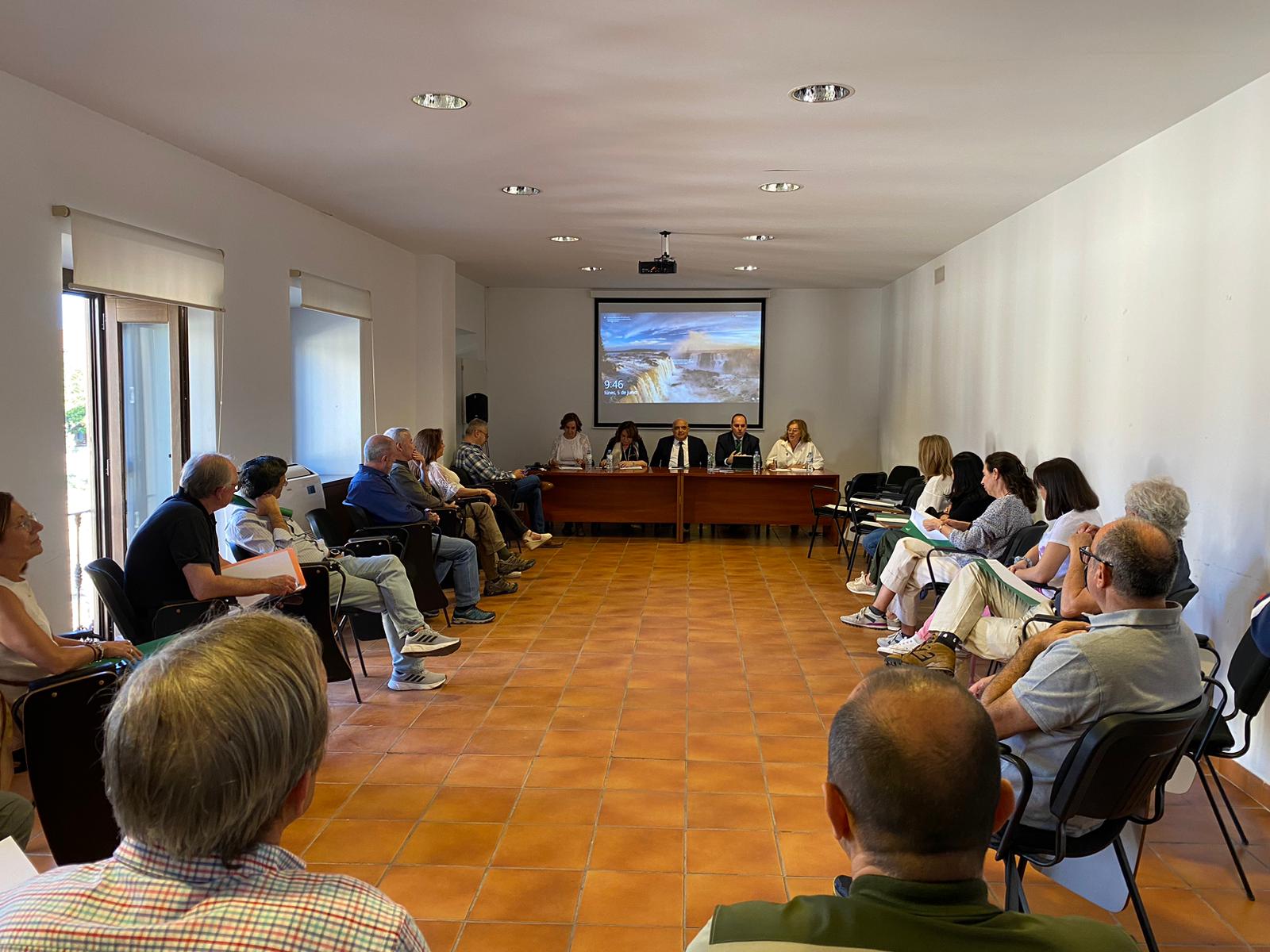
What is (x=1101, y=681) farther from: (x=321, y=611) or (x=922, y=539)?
(x=922, y=539)

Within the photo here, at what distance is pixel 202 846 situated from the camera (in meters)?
1.08

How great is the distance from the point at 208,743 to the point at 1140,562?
2.20 meters

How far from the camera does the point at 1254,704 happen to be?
3.01m

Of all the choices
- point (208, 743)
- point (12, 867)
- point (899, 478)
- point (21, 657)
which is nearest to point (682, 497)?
point (899, 478)

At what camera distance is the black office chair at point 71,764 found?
2588mm

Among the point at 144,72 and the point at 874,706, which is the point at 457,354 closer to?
the point at 144,72

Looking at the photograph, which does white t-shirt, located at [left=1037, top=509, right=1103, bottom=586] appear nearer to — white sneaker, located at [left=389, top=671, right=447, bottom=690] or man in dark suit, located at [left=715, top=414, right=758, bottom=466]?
white sneaker, located at [left=389, top=671, right=447, bottom=690]

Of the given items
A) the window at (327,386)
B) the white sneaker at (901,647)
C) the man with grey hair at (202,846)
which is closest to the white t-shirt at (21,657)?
the man with grey hair at (202,846)

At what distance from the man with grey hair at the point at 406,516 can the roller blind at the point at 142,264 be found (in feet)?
4.34

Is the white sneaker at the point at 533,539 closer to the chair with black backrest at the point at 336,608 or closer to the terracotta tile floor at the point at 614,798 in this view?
the terracotta tile floor at the point at 614,798

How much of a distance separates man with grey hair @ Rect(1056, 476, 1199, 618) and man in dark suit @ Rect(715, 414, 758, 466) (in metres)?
6.60

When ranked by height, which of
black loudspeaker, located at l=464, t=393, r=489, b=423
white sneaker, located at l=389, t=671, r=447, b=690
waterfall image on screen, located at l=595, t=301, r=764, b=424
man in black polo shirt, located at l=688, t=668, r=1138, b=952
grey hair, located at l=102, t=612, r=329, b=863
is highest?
waterfall image on screen, located at l=595, t=301, r=764, b=424

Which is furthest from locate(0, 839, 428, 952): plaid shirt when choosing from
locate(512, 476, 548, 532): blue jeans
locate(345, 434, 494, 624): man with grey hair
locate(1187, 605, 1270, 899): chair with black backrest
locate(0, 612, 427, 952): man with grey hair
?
locate(512, 476, 548, 532): blue jeans

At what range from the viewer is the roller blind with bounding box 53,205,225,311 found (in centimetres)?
442
